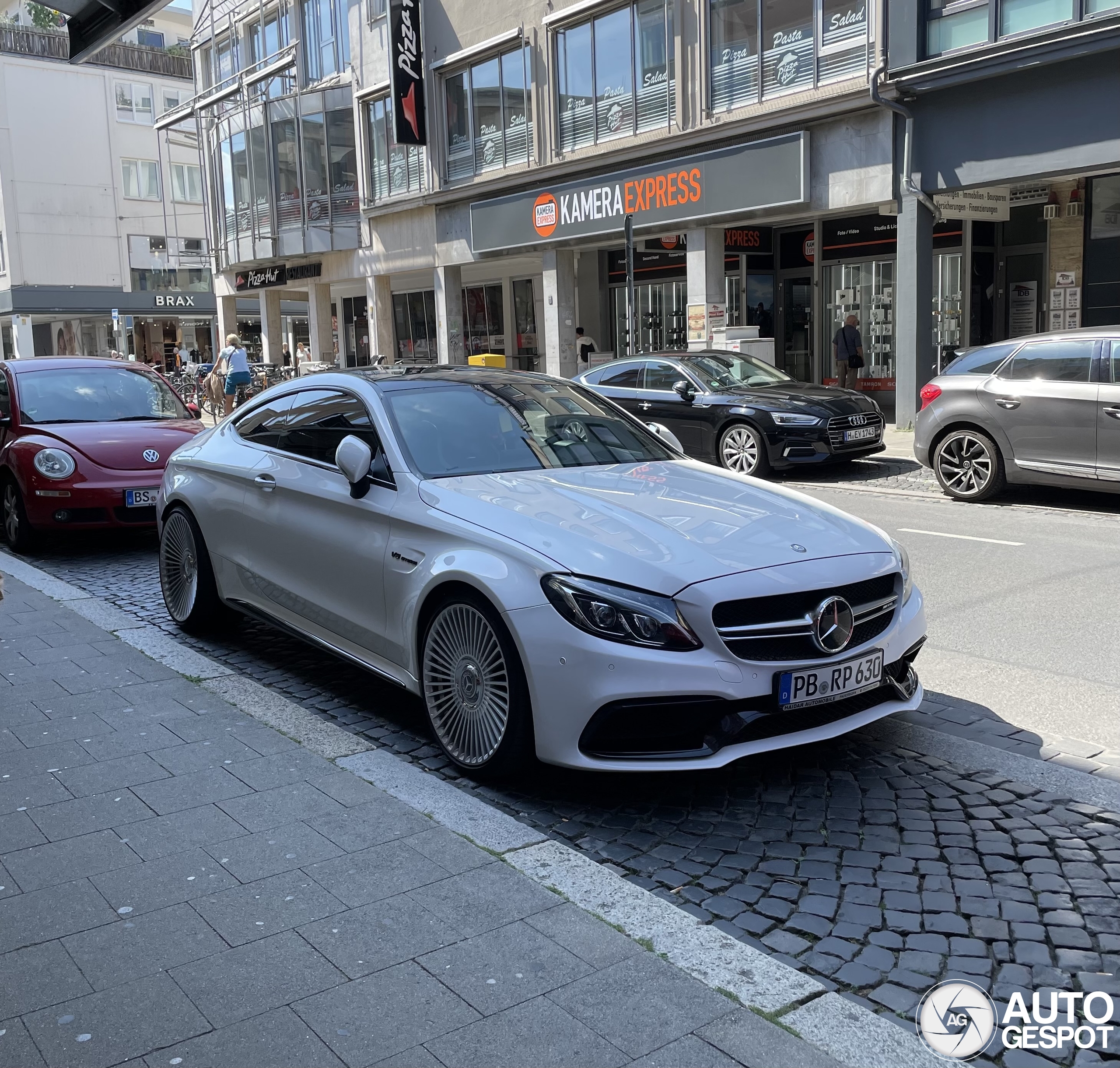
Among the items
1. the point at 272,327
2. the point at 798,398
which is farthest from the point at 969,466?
the point at 272,327

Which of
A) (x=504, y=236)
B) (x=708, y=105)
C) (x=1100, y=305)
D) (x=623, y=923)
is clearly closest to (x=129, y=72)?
(x=504, y=236)

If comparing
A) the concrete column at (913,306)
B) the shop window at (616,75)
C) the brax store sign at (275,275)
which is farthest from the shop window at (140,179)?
the concrete column at (913,306)

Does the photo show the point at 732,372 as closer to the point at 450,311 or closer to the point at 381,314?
the point at 450,311

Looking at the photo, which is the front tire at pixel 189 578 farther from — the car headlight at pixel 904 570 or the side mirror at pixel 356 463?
the car headlight at pixel 904 570

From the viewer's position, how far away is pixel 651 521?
14.6 feet

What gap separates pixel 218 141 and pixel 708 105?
868 inches

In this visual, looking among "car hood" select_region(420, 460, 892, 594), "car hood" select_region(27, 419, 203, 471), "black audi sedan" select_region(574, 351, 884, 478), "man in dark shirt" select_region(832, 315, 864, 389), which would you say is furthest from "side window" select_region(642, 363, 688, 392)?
"car hood" select_region(420, 460, 892, 594)

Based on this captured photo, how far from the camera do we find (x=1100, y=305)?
19.3 m

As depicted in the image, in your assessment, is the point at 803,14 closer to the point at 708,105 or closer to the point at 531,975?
the point at 708,105

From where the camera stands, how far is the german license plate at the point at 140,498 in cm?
944

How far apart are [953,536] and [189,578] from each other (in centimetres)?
609

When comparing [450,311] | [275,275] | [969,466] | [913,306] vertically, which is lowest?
[969,466]

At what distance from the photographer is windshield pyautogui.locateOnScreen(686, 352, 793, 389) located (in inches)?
582

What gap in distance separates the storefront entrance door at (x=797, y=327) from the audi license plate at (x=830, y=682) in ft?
66.6
